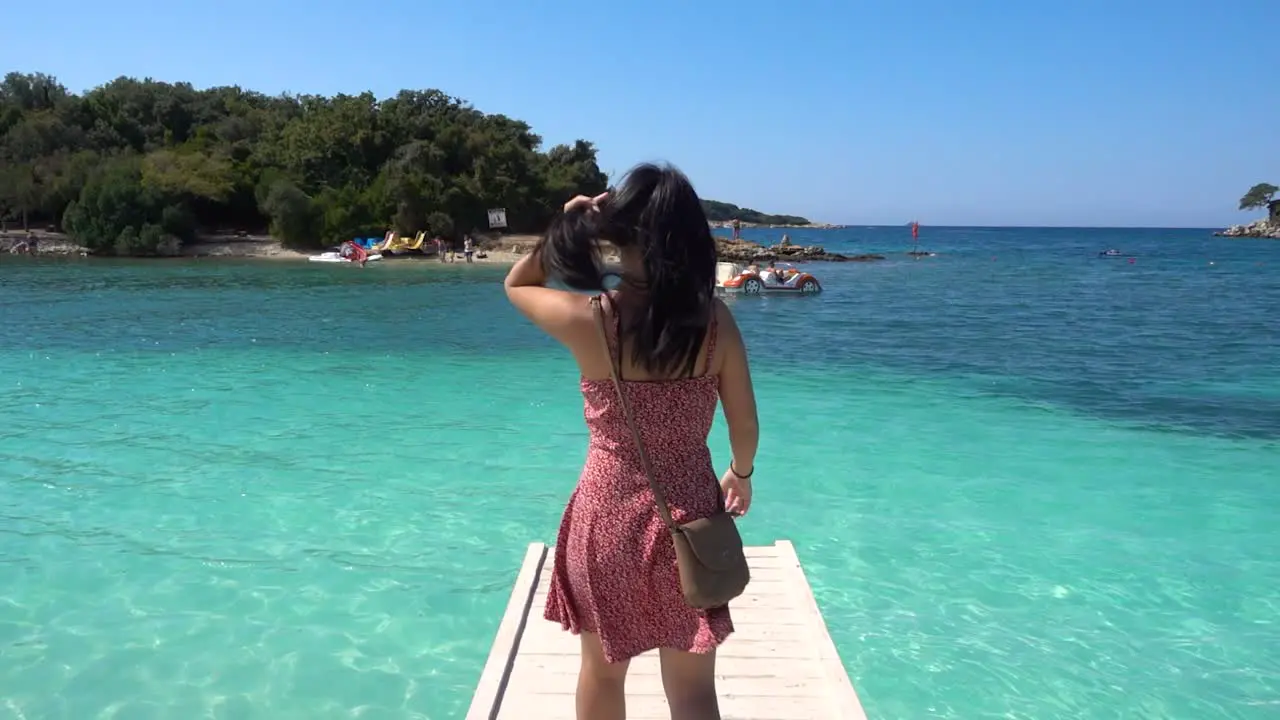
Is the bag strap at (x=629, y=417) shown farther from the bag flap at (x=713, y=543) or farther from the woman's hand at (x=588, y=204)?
the woman's hand at (x=588, y=204)

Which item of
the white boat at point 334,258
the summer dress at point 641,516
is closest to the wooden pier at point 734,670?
the summer dress at point 641,516

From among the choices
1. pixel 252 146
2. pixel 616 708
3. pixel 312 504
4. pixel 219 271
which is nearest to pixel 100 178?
pixel 252 146

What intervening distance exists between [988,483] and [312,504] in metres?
6.24

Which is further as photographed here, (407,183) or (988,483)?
(407,183)

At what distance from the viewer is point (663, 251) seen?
2.01 metres

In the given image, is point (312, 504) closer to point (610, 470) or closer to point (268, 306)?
point (610, 470)

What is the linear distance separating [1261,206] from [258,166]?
11046cm

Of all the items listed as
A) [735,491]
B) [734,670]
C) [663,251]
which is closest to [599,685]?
[735,491]

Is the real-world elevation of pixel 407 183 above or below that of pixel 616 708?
above

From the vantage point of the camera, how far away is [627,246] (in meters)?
2.09

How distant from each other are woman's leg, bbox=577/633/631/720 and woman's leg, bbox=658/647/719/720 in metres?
0.13

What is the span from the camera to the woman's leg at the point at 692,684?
7.57ft

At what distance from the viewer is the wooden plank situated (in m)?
3.56

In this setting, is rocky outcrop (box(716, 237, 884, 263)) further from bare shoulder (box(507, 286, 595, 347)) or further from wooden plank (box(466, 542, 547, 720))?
bare shoulder (box(507, 286, 595, 347))
